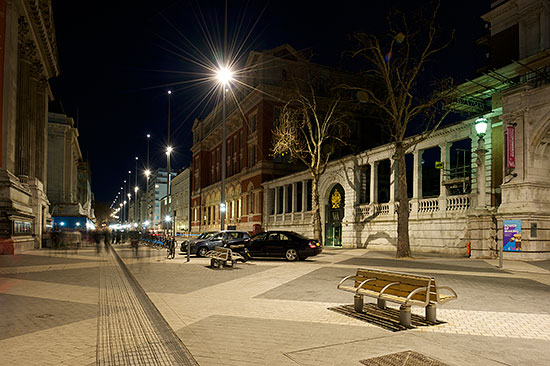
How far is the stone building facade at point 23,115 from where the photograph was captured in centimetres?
2364

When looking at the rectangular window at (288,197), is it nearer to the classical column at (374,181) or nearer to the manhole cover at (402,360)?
the classical column at (374,181)

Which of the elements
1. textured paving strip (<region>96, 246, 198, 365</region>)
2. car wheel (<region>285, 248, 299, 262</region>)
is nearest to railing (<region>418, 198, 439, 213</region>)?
car wheel (<region>285, 248, 299, 262</region>)

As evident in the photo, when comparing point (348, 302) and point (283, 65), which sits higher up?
point (283, 65)

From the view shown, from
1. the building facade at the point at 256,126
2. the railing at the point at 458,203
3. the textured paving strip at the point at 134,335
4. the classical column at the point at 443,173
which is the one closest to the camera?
the textured paving strip at the point at 134,335

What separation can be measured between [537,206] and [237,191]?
4386 cm

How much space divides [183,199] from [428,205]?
7898 cm

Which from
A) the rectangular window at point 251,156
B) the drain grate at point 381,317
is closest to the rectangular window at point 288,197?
the rectangular window at point 251,156

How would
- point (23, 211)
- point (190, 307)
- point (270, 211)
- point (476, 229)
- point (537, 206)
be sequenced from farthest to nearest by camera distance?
point (270, 211), point (23, 211), point (476, 229), point (537, 206), point (190, 307)

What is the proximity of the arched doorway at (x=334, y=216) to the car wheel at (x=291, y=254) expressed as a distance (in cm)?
1576

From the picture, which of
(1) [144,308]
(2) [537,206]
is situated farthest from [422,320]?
(2) [537,206]

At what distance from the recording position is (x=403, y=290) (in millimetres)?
7395

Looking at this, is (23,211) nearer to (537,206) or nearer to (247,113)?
(537,206)

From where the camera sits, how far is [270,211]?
4991 centimetres

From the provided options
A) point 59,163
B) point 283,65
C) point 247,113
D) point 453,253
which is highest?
point 283,65
